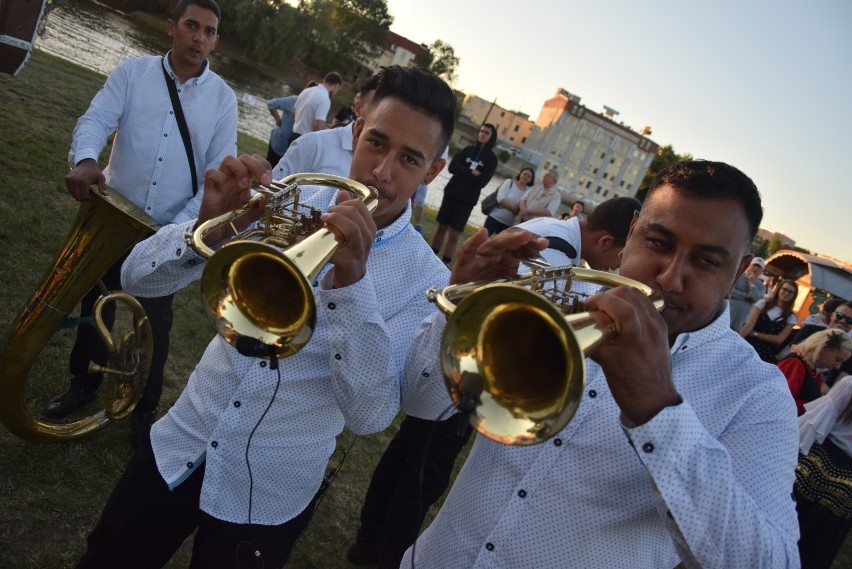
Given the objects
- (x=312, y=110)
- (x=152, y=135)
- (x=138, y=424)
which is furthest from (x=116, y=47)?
(x=138, y=424)

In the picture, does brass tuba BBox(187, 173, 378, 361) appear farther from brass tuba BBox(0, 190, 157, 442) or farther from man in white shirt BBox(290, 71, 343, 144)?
man in white shirt BBox(290, 71, 343, 144)

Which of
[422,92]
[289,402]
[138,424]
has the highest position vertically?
[422,92]

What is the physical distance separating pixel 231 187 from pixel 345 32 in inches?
2712

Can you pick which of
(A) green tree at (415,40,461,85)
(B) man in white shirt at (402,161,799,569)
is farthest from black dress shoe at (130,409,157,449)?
(A) green tree at (415,40,461,85)

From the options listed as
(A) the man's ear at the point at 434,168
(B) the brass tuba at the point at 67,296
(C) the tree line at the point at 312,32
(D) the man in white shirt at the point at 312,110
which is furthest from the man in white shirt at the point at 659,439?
(C) the tree line at the point at 312,32

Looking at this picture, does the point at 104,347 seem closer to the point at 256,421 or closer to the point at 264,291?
the point at 256,421

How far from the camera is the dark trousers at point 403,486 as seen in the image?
10.9ft

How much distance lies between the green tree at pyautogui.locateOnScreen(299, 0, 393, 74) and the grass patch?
41136 mm

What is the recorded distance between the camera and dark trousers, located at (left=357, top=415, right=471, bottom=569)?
3332mm

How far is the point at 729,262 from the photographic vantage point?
1790 mm

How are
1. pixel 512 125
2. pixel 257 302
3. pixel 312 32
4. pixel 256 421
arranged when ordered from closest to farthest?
pixel 257 302
pixel 256 421
pixel 312 32
pixel 512 125

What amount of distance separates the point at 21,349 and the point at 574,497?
252cm

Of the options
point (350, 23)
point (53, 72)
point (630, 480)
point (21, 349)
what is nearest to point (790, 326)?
point (630, 480)

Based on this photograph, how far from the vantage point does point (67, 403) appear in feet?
11.8
